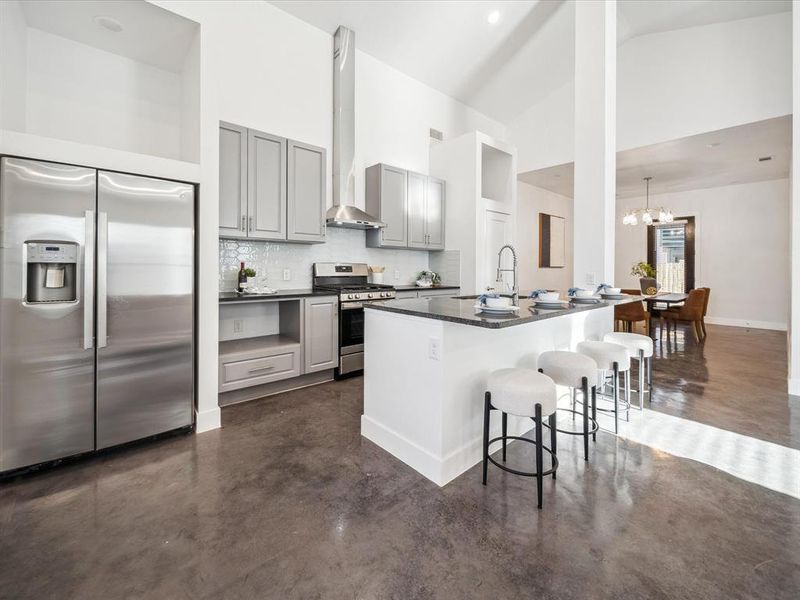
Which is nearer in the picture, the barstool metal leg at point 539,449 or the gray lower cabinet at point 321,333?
the barstool metal leg at point 539,449

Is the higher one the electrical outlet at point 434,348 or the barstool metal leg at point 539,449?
the electrical outlet at point 434,348

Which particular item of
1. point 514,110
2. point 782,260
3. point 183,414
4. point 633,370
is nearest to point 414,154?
point 514,110

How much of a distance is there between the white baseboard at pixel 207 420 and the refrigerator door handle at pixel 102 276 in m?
0.81

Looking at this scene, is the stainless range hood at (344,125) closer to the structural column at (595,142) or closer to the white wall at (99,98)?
the white wall at (99,98)

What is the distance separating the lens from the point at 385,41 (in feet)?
14.9

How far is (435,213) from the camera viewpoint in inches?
208

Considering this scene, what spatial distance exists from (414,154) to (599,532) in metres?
4.99

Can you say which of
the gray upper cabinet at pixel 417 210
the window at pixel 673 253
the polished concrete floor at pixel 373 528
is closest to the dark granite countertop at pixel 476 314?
the polished concrete floor at pixel 373 528

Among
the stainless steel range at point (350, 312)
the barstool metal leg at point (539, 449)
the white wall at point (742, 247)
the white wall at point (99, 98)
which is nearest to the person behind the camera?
the barstool metal leg at point (539, 449)

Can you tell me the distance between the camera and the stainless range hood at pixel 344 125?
426 cm

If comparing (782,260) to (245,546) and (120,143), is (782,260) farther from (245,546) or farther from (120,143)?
(120,143)

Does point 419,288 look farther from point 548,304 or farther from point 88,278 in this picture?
point 88,278

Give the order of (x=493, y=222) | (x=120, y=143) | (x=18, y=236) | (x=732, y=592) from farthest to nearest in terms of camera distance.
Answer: (x=493, y=222) < (x=120, y=143) < (x=18, y=236) < (x=732, y=592)

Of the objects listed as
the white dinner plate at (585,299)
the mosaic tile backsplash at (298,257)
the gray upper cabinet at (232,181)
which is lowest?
the white dinner plate at (585,299)
